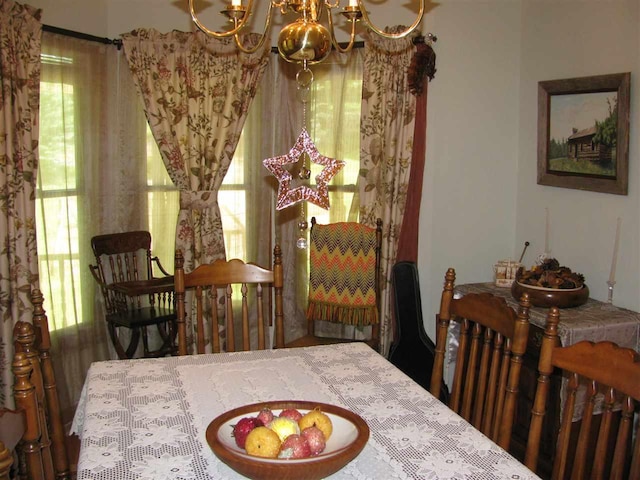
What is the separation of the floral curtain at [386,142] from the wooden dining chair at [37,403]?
230 cm

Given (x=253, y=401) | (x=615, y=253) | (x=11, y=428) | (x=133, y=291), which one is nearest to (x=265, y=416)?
(x=253, y=401)

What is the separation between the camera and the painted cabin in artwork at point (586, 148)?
3295 mm

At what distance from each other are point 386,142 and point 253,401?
92.4 inches

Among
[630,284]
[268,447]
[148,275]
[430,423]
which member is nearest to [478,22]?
[630,284]

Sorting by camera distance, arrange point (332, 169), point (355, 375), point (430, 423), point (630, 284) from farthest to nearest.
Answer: point (630, 284) → point (332, 169) → point (355, 375) → point (430, 423)

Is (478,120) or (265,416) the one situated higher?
(478,120)

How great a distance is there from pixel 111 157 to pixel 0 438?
2782 millimetres

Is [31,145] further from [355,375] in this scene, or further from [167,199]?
[355,375]

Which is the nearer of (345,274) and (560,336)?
(560,336)

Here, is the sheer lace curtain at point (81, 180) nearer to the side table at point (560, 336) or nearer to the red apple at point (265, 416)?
the side table at point (560, 336)

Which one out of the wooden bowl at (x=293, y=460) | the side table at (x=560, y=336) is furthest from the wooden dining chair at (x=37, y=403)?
the side table at (x=560, y=336)

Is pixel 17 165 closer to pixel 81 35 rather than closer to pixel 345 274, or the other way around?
pixel 81 35

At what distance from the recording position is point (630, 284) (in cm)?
319

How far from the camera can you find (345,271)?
3.78 metres
